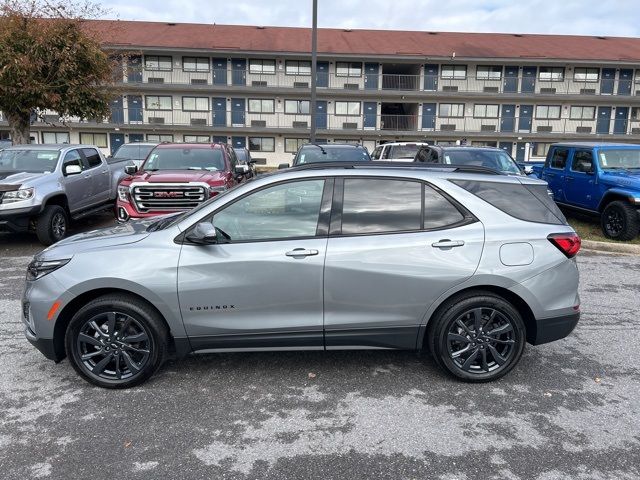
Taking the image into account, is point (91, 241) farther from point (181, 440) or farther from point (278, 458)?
point (278, 458)

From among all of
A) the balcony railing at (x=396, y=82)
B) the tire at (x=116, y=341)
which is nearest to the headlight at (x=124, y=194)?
the tire at (x=116, y=341)

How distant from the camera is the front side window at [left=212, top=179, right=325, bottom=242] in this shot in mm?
3641

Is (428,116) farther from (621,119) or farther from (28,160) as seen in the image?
(28,160)

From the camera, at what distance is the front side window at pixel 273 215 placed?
364cm

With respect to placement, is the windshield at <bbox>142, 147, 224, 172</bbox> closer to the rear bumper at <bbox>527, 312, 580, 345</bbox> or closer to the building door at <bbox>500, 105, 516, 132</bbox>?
the rear bumper at <bbox>527, 312, 580, 345</bbox>

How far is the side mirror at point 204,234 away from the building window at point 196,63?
1256 inches

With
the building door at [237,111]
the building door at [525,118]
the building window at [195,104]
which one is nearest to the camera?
the building window at [195,104]

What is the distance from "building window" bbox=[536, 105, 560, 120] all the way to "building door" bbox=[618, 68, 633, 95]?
14.2ft

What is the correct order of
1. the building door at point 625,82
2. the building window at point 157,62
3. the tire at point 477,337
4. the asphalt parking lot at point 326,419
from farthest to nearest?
the building door at point 625,82
the building window at point 157,62
the tire at point 477,337
the asphalt parking lot at point 326,419

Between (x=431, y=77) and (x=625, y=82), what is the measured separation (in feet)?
44.2

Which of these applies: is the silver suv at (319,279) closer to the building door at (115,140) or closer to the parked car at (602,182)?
the parked car at (602,182)

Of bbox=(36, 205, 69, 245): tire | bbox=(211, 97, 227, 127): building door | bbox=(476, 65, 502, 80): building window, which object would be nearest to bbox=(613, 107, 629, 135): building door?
bbox=(476, 65, 502, 80): building window

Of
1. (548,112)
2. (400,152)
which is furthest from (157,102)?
(548,112)

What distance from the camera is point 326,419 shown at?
11.0 feet
